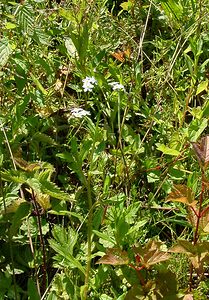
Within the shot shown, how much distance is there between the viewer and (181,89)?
2398 mm

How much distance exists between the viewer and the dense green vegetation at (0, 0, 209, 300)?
5.78 ft

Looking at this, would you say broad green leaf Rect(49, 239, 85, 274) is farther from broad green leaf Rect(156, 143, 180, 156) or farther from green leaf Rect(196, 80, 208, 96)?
green leaf Rect(196, 80, 208, 96)

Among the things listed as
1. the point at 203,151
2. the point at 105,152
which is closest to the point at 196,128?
the point at 105,152

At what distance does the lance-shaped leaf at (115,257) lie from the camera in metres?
1.69

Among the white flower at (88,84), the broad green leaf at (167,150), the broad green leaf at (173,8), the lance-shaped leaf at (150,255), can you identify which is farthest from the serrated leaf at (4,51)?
the broad green leaf at (173,8)

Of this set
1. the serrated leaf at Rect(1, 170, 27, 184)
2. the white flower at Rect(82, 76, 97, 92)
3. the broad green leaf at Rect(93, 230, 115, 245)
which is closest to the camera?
the serrated leaf at Rect(1, 170, 27, 184)

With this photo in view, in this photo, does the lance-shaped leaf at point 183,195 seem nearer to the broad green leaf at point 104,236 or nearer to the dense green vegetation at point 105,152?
the dense green vegetation at point 105,152

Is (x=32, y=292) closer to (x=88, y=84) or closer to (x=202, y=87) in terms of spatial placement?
(x=88, y=84)

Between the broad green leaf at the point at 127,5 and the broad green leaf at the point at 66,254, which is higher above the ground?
the broad green leaf at the point at 127,5

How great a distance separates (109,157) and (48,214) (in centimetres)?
31

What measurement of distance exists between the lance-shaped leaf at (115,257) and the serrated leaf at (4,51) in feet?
2.27

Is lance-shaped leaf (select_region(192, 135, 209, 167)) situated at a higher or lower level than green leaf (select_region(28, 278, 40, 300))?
higher

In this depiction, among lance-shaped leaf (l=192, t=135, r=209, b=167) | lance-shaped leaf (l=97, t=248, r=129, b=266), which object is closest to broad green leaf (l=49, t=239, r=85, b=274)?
lance-shaped leaf (l=97, t=248, r=129, b=266)

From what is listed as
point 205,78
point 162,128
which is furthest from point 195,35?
point 162,128
